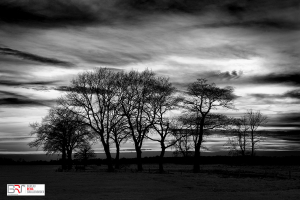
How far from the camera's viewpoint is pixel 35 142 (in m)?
67.9

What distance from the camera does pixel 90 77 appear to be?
53.4 metres

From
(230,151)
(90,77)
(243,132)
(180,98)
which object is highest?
(90,77)

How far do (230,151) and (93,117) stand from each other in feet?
145

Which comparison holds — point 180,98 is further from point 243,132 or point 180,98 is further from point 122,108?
point 243,132

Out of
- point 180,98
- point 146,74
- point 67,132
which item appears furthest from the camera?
point 67,132

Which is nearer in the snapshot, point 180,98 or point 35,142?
point 180,98

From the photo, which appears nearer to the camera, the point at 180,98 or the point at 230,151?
the point at 180,98

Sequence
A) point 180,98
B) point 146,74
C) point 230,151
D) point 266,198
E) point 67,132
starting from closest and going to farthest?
point 266,198
point 180,98
point 146,74
point 67,132
point 230,151

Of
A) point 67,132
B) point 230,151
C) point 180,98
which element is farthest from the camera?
point 230,151

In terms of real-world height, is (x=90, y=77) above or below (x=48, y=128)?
above

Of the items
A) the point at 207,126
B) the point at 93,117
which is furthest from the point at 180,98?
the point at 93,117

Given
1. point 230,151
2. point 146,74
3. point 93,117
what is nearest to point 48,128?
point 93,117

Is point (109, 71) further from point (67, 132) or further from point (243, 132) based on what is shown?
point (243, 132)

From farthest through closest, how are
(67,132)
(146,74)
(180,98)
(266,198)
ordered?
(67,132) → (146,74) → (180,98) → (266,198)
